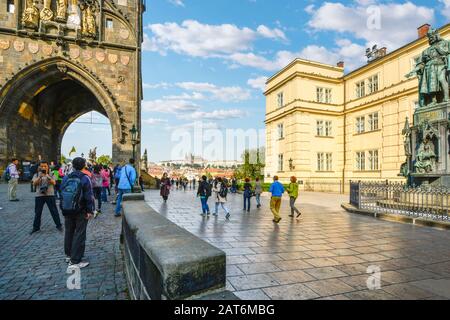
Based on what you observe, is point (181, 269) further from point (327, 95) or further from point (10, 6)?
point (327, 95)

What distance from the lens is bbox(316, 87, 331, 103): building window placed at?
3038 centimetres

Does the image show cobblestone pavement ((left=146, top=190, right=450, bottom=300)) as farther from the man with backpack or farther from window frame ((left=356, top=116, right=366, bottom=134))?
window frame ((left=356, top=116, right=366, bottom=134))

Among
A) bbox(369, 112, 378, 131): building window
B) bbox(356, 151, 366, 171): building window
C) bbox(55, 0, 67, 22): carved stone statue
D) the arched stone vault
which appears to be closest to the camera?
the arched stone vault

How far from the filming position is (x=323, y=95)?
30.6 meters

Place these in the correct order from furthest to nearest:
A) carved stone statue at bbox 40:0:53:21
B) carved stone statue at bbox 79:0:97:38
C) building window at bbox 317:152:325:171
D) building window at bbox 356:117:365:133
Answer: building window at bbox 317:152:325:171, building window at bbox 356:117:365:133, carved stone statue at bbox 79:0:97:38, carved stone statue at bbox 40:0:53:21

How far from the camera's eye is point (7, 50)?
21359 millimetres

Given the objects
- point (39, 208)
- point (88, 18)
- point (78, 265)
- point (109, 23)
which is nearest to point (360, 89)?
point (109, 23)

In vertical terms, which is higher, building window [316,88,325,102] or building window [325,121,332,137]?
building window [316,88,325,102]

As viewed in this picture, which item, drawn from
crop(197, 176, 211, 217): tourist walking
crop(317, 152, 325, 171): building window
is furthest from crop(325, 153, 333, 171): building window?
crop(197, 176, 211, 217): tourist walking

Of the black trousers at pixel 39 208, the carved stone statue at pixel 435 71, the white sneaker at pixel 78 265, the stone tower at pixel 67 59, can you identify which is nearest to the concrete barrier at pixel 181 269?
the white sneaker at pixel 78 265

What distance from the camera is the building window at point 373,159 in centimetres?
2680

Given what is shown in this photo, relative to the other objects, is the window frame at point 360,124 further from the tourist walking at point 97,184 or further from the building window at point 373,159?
the tourist walking at point 97,184

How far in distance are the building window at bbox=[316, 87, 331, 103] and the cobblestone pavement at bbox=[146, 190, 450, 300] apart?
2374cm

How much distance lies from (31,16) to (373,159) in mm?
31873
